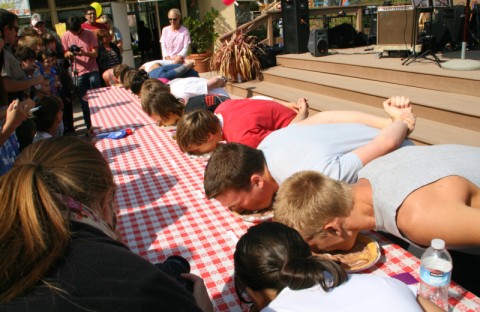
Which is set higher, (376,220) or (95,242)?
(95,242)

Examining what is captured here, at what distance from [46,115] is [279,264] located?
2.60 metres

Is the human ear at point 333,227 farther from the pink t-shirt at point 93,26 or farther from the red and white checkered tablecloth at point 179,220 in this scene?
the pink t-shirt at point 93,26

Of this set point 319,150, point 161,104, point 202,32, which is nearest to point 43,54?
point 161,104

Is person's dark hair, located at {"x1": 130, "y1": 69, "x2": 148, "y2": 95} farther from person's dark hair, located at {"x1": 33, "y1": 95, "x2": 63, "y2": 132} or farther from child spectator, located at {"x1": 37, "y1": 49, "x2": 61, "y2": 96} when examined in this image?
child spectator, located at {"x1": 37, "y1": 49, "x2": 61, "y2": 96}

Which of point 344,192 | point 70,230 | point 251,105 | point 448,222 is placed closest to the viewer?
point 70,230

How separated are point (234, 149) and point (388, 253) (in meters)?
0.74

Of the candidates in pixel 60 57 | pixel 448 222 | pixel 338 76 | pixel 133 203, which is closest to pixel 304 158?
pixel 448 222

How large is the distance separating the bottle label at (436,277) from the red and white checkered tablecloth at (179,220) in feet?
0.38

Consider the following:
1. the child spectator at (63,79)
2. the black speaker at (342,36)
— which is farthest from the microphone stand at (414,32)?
the child spectator at (63,79)

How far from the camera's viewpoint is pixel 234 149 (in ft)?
5.44

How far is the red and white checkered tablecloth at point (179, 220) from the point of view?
1354 millimetres

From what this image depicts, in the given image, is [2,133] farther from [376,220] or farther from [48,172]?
[376,220]

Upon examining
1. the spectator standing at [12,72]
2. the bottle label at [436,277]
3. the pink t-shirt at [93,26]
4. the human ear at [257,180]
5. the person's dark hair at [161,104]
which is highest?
the pink t-shirt at [93,26]

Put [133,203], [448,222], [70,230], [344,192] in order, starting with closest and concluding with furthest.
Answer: [70,230]
[448,222]
[344,192]
[133,203]
